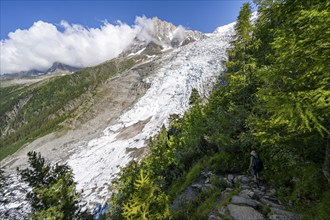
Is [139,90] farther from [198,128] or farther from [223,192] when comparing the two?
[223,192]

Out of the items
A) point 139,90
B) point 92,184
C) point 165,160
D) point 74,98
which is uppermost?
point 74,98

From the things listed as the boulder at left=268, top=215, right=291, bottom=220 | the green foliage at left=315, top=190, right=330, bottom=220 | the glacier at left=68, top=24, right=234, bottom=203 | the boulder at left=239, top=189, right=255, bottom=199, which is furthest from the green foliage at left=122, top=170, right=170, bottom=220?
the glacier at left=68, top=24, right=234, bottom=203

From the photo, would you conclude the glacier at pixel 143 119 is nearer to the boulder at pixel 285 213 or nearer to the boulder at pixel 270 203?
the boulder at pixel 270 203

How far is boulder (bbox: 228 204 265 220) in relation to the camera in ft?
28.4

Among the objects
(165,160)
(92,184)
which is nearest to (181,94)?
(92,184)

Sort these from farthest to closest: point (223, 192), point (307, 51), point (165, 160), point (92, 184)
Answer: point (92, 184) < point (165, 160) < point (223, 192) < point (307, 51)

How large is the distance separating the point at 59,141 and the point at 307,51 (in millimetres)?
99048

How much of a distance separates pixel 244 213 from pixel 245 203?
0.69 metres

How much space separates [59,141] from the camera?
9400 centimetres

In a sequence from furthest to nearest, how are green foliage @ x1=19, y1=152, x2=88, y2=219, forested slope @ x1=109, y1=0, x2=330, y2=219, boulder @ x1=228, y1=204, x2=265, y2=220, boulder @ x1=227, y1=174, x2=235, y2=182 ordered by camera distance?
green foliage @ x1=19, y1=152, x2=88, y2=219
boulder @ x1=227, y1=174, x2=235, y2=182
boulder @ x1=228, y1=204, x2=265, y2=220
forested slope @ x1=109, y1=0, x2=330, y2=219

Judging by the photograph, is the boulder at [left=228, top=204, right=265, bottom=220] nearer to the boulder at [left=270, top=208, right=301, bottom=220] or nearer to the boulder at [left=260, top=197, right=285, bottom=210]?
the boulder at [left=270, top=208, right=301, bottom=220]

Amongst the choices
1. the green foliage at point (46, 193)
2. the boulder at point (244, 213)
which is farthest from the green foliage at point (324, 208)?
the green foliage at point (46, 193)

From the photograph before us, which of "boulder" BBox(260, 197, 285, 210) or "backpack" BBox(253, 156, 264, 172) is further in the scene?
"backpack" BBox(253, 156, 264, 172)

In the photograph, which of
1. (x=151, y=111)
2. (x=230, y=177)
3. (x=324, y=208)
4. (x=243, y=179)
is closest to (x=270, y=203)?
(x=324, y=208)
